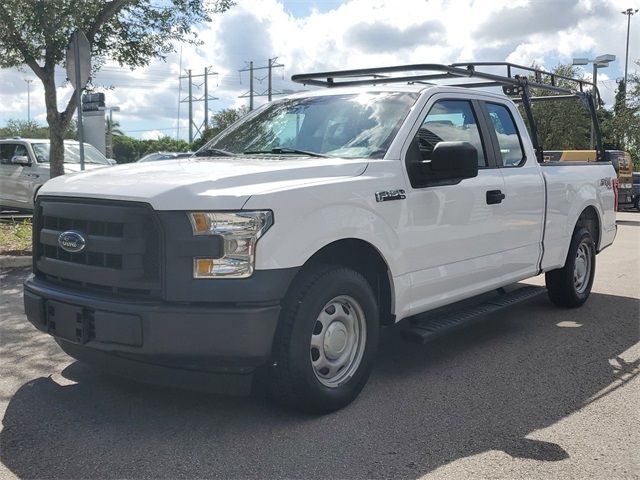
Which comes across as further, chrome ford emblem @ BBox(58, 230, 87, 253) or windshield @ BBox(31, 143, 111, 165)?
windshield @ BBox(31, 143, 111, 165)

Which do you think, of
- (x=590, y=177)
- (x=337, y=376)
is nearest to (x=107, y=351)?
(x=337, y=376)

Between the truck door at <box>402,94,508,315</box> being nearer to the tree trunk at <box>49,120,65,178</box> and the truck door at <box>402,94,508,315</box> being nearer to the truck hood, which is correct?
the truck hood

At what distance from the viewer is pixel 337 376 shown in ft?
12.6

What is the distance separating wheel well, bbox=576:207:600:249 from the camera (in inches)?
263

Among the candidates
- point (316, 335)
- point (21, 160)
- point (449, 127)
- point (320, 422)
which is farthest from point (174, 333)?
point (21, 160)

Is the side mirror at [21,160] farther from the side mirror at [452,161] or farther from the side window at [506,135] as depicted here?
the side mirror at [452,161]

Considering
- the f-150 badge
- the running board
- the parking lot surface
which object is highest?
the f-150 badge

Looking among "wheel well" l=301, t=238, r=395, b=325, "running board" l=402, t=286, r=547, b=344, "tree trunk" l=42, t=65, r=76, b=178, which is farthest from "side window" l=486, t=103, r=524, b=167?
"tree trunk" l=42, t=65, r=76, b=178

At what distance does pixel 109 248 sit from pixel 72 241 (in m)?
0.31

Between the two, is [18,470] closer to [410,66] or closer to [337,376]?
[337,376]

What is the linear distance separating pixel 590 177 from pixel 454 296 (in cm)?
282

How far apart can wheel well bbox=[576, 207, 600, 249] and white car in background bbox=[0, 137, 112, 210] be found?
1041 cm

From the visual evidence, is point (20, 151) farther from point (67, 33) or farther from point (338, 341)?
point (338, 341)

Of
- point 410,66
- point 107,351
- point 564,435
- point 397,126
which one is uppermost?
point 410,66
